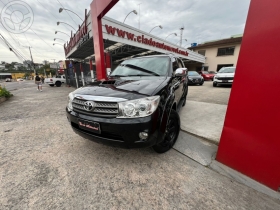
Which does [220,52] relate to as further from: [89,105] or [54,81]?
[89,105]

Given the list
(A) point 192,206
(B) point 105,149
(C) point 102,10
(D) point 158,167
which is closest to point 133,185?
(D) point 158,167

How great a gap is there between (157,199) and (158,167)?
482 mm

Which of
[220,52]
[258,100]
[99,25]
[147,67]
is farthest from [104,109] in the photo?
[220,52]

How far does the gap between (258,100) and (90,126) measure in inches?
79.7

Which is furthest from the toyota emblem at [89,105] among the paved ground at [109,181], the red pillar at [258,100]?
the red pillar at [258,100]

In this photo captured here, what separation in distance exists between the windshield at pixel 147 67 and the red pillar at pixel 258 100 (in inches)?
48.2

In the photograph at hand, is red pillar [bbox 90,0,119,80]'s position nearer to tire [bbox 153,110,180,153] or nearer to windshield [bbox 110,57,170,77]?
windshield [bbox 110,57,170,77]

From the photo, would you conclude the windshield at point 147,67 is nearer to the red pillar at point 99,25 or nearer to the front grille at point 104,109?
the front grille at point 104,109

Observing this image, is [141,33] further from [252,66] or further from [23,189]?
[23,189]

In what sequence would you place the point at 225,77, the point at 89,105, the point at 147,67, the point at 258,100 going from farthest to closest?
the point at 225,77 → the point at 147,67 → the point at 89,105 → the point at 258,100

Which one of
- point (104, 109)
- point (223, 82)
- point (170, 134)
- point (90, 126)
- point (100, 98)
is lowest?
point (170, 134)

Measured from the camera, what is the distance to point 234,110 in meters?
1.67

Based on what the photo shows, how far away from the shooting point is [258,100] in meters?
1.46

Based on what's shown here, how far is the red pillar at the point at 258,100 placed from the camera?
4.37 ft
